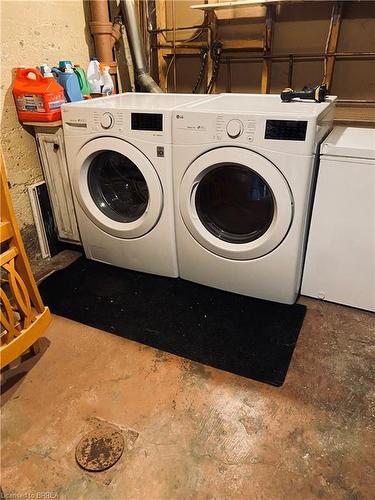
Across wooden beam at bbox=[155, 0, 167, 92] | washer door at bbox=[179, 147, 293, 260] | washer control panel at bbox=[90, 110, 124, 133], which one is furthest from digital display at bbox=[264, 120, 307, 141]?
wooden beam at bbox=[155, 0, 167, 92]

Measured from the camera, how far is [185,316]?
5.77 feet

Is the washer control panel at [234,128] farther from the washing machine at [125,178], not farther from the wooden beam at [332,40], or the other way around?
the wooden beam at [332,40]

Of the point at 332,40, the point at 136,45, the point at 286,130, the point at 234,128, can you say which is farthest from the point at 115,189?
the point at 332,40

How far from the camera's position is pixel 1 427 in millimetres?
1242

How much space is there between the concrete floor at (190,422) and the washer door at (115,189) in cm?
64

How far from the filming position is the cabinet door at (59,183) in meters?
1.98

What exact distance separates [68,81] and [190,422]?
70.9 inches

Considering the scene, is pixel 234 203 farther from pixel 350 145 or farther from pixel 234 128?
pixel 350 145

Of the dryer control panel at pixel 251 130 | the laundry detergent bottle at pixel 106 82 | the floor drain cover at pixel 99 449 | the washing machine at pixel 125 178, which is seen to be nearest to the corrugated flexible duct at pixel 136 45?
the laundry detergent bottle at pixel 106 82

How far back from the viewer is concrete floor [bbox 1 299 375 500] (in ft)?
3.50

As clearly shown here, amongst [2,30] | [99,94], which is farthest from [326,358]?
[2,30]

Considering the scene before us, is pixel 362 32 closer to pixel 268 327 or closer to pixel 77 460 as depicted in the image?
pixel 268 327

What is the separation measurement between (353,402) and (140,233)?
4.09 ft

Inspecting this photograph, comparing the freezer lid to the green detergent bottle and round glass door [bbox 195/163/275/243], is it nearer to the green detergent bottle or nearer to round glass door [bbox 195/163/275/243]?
round glass door [bbox 195/163/275/243]
